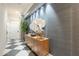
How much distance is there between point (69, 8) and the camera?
2914 millimetres

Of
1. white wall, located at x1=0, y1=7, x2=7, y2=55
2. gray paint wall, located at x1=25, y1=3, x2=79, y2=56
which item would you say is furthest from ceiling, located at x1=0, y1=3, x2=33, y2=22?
gray paint wall, located at x1=25, y1=3, x2=79, y2=56

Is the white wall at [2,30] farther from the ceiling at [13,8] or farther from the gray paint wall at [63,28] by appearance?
the gray paint wall at [63,28]

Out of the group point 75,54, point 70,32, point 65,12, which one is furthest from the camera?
point 65,12

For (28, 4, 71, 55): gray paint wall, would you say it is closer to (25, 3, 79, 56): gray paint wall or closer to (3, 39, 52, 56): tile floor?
(25, 3, 79, 56): gray paint wall

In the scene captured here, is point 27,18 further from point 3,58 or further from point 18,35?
point 3,58

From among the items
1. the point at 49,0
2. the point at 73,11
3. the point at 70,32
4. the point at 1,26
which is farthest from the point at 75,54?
the point at 1,26

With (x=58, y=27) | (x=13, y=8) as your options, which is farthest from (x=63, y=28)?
(x=13, y=8)

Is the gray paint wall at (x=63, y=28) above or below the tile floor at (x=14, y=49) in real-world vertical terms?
above

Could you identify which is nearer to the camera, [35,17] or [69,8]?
[69,8]

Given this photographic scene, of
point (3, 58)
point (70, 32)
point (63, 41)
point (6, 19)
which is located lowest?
point (3, 58)

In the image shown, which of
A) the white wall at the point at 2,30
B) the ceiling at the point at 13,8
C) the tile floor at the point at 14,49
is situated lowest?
the tile floor at the point at 14,49

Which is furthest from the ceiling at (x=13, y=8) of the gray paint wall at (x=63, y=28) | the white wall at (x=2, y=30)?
the gray paint wall at (x=63, y=28)

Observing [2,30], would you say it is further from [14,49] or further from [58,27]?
[58,27]

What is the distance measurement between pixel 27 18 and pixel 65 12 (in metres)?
1.08
